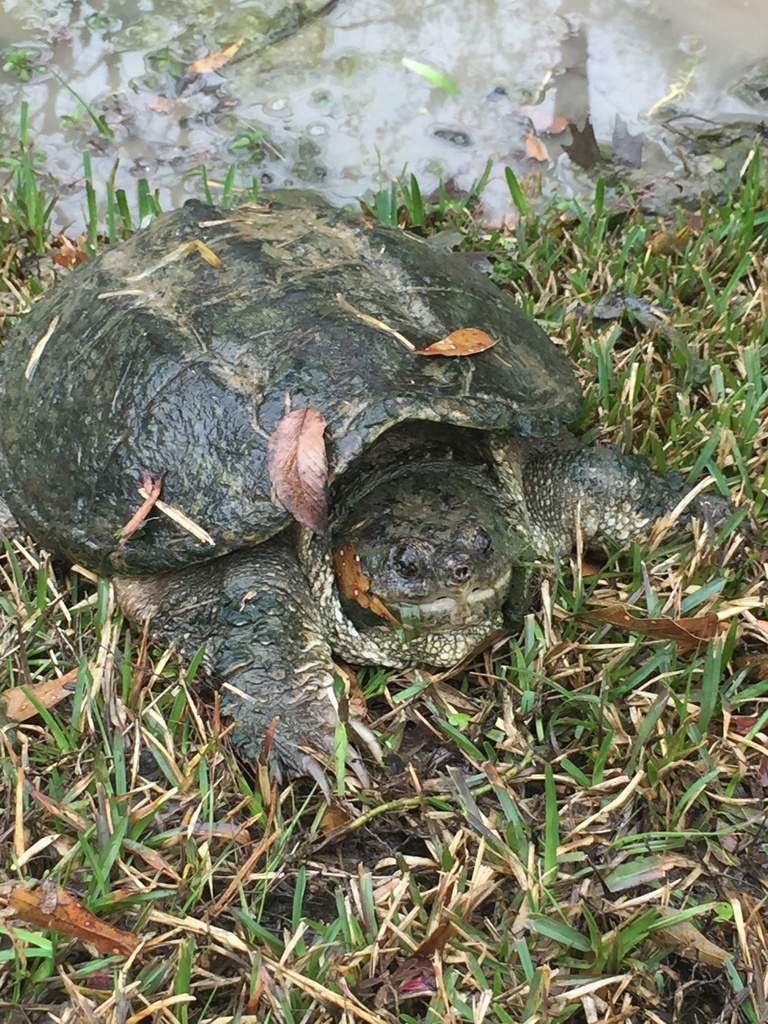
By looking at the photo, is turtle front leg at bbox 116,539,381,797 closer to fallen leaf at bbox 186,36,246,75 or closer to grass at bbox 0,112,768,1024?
grass at bbox 0,112,768,1024

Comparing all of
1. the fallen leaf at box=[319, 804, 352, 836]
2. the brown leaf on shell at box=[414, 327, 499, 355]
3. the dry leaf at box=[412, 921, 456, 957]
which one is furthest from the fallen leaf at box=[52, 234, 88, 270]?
the dry leaf at box=[412, 921, 456, 957]

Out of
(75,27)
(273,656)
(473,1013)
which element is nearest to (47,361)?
(273,656)

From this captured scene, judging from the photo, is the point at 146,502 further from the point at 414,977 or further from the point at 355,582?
the point at 414,977

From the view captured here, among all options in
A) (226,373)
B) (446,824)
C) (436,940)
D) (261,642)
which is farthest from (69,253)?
(436,940)

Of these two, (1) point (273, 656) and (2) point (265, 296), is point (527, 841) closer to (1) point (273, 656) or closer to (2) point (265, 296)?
(1) point (273, 656)

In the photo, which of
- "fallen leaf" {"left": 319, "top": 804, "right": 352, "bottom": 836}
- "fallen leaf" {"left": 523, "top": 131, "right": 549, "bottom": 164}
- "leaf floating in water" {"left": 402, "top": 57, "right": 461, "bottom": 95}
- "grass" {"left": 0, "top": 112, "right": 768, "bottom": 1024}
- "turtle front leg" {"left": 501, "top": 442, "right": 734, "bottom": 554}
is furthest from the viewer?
"leaf floating in water" {"left": 402, "top": 57, "right": 461, "bottom": 95}
